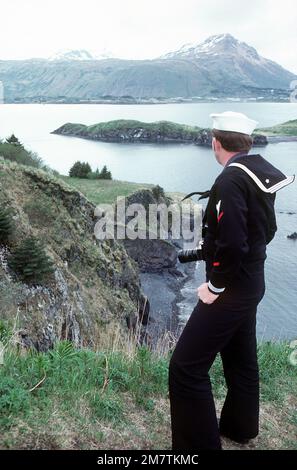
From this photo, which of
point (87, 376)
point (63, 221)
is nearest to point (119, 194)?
point (63, 221)

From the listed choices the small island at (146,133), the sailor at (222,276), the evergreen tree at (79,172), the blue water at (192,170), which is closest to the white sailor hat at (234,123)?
the sailor at (222,276)

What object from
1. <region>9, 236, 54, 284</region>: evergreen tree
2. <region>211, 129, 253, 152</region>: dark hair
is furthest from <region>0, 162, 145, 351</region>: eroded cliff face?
<region>211, 129, 253, 152</region>: dark hair

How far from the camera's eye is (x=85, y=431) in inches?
170

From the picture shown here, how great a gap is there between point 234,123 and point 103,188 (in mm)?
47786

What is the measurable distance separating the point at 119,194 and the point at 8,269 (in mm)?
33861

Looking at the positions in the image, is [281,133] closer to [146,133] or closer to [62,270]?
[146,133]

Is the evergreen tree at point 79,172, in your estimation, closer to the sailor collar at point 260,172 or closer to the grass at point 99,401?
the grass at point 99,401

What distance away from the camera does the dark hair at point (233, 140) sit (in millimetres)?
3990

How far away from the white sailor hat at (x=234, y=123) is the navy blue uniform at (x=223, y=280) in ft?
0.71

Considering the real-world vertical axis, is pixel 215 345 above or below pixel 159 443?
above

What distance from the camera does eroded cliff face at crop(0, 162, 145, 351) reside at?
49.1 feet

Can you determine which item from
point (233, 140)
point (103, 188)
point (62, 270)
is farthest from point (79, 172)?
point (233, 140)

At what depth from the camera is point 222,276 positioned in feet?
12.4
